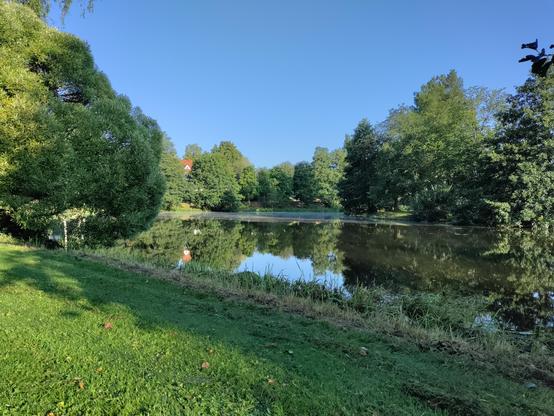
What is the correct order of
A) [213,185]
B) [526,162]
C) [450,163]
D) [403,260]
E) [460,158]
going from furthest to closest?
[213,185], [450,163], [460,158], [526,162], [403,260]

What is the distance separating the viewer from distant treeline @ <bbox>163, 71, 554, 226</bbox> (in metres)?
32.3

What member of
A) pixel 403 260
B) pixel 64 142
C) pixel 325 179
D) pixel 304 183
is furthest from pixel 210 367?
pixel 304 183

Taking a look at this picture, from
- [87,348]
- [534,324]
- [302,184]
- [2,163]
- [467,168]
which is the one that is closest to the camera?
[87,348]

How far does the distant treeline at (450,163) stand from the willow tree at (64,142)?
2927cm

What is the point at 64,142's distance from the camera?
41.9ft

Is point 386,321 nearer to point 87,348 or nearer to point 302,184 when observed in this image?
point 87,348

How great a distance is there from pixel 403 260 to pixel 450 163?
97.2ft

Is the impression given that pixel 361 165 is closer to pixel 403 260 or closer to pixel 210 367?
pixel 403 260

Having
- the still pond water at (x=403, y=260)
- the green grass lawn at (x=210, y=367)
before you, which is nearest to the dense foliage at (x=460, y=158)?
the still pond water at (x=403, y=260)

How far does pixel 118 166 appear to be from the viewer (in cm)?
1413

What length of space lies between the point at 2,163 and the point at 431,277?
14.8 metres

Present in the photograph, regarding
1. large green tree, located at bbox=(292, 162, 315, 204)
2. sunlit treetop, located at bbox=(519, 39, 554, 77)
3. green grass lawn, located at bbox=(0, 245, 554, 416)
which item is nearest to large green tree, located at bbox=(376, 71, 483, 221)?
large green tree, located at bbox=(292, 162, 315, 204)

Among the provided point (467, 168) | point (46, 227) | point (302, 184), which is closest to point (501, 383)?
point (46, 227)

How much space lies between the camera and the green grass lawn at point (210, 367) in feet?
10.9
